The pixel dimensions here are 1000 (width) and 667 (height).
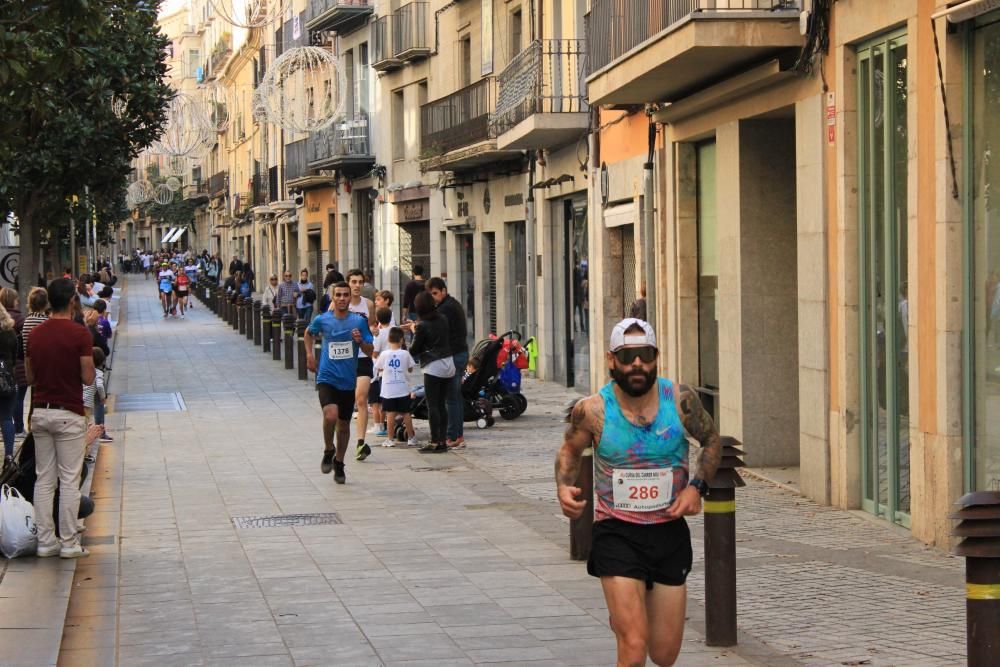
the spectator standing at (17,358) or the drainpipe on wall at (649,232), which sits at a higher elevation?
the drainpipe on wall at (649,232)

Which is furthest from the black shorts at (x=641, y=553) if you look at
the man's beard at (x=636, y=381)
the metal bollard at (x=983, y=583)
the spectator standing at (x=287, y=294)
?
the spectator standing at (x=287, y=294)

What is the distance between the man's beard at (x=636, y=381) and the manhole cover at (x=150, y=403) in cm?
1629

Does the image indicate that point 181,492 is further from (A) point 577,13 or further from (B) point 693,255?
(A) point 577,13

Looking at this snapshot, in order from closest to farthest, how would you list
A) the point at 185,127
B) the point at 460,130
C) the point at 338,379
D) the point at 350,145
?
the point at 338,379, the point at 460,130, the point at 185,127, the point at 350,145

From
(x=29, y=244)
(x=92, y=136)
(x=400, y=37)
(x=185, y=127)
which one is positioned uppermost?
(x=400, y=37)

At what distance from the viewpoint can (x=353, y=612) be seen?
8.33m

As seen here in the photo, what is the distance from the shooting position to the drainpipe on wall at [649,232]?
1747 cm

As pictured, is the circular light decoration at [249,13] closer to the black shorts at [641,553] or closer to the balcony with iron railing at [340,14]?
the balcony with iron railing at [340,14]

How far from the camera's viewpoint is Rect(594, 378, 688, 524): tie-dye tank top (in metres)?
5.83

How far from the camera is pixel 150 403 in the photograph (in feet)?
73.8

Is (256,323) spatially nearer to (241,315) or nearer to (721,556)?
(241,315)

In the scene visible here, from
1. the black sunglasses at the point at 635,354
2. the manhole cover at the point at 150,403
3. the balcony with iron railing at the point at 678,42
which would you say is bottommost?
the manhole cover at the point at 150,403

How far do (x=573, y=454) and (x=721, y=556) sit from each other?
1634 millimetres

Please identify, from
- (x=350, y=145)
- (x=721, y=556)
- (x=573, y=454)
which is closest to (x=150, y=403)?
(x=721, y=556)
